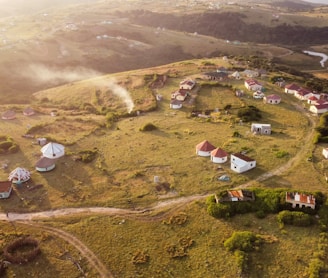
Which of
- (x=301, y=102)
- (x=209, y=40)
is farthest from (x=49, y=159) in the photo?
(x=209, y=40)

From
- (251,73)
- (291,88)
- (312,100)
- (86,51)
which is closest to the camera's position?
(312,100)

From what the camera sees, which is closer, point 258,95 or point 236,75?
point 258,95

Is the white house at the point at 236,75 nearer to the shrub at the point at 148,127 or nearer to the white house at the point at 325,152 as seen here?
the shrub at the point at 148,127

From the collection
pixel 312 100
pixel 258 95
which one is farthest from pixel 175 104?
pixel 312 100

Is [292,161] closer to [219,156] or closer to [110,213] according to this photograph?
[219,156]

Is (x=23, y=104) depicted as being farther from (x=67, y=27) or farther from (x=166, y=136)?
(x=67, y=27)

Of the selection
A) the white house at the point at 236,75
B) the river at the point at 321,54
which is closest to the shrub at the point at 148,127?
the white house at the point at 236,75
